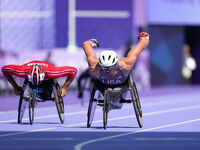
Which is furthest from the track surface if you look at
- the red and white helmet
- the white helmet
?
the white helmet

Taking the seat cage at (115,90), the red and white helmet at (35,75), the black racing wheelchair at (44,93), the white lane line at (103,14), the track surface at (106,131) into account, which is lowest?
the track surface at (106,131)

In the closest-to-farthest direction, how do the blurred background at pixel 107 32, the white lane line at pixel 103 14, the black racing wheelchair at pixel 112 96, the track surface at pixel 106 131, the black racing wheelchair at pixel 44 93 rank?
the track surface at pixel 106 131, the black racing wheelchair at pixel 112 96, the black racing wheelchair at pixel 44 93, the blurred background at pixel 107 32, the white lane line at pixel 103 14

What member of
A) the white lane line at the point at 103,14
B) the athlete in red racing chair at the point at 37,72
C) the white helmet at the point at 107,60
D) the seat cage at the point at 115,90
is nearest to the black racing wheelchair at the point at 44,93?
the athlete in red racing chair at the point at 37,72

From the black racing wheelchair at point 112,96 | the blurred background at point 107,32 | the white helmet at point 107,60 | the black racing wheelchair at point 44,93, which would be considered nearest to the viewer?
the white helmet at point 107,60

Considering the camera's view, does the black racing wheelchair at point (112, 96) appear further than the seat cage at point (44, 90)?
No

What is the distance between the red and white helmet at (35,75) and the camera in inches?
511

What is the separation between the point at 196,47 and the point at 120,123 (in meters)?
22.2

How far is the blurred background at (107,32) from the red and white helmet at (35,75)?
9999 millimetres

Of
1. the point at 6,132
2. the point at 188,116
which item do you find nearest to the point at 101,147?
the point at 6,132

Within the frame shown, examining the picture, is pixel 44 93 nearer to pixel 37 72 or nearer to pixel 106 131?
pixel 37 72

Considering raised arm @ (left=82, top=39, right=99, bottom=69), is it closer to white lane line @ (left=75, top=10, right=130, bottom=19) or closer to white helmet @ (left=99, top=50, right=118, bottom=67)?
white helmet @ (left=99, top=50, right=118, bottom=67)

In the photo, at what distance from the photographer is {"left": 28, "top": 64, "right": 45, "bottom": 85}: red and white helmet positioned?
1297cm

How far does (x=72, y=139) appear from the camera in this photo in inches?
428

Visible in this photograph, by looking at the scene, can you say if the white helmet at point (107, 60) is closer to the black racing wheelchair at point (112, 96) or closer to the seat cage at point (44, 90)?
the black racing wheelchair at point (112, 96)
